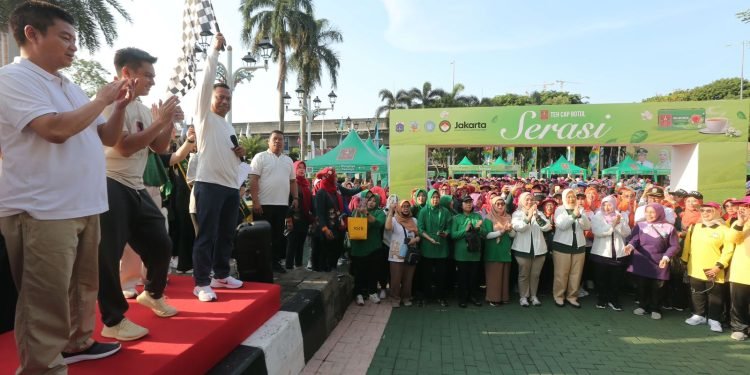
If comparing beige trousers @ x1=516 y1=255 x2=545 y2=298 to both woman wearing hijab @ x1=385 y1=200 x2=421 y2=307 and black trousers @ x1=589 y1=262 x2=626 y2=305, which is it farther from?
woman wearing hijab @ x1=385 y1=200 x2=421 y2=307

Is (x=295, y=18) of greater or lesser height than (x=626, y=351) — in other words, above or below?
above

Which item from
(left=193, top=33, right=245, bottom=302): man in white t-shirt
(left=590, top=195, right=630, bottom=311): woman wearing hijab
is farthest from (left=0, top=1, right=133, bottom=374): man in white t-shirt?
(left=590, top=195, right=630, bottom=311): woman wearing hijab

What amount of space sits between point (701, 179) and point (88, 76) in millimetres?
24299

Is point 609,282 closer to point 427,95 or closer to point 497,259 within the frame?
point 497,259

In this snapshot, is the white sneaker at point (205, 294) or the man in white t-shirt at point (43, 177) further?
the white sneaker at point (205, 294)

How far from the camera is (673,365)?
12.3ft

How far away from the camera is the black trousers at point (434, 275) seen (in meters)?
5.66

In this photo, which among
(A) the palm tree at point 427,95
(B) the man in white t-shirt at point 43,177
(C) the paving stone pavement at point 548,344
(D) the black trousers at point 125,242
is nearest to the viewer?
(B) the man in white t-shirt at point 43,177

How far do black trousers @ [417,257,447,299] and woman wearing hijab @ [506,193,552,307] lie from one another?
42.7 inches

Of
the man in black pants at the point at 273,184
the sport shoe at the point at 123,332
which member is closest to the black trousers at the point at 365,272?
the man in black pants at the point at 273,184

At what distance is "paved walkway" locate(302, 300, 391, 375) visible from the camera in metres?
3.57

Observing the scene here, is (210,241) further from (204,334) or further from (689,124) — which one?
(689,124)

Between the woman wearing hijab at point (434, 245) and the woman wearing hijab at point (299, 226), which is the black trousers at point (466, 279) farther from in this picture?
the woman wearing hijab at point (299, 226)

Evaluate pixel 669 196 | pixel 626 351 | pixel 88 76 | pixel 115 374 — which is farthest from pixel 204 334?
pixel 88 76
